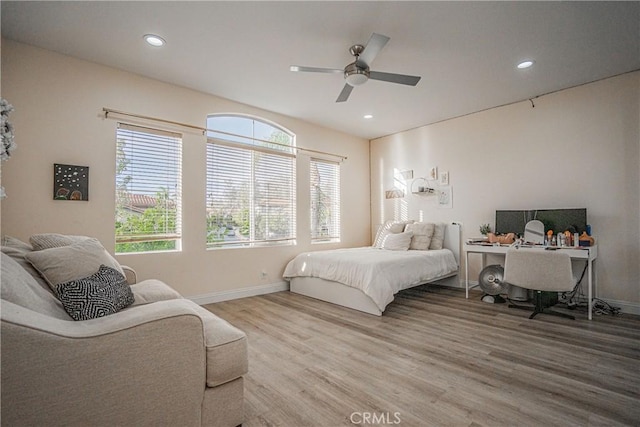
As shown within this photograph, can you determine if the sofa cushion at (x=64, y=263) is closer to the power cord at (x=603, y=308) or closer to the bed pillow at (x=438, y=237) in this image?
the bed pillow at (x=438, y=237)

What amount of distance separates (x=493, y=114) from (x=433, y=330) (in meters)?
3.38

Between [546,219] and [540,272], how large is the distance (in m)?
1.17

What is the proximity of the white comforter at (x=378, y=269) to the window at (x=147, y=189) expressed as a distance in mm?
1771

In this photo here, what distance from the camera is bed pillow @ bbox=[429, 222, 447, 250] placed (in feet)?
15.5

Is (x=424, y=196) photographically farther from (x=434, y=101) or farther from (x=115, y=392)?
(x=115, y=392)

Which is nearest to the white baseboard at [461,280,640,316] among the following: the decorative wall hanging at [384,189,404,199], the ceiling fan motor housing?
the decorative wall hanging at [384,189,404,199]

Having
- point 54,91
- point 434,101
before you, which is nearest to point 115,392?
point 54,91

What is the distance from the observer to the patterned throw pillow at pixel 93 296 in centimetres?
155

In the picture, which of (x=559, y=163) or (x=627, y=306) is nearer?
(x=627, y=306)

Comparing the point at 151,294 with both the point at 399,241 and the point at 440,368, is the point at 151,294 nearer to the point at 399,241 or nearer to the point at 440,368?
the point at 440,368

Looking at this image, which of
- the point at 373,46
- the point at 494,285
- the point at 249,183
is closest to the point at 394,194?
the point at 494,285

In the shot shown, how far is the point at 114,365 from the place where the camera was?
43.6 inches

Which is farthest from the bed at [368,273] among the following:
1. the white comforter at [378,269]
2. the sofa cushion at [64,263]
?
the sofa cushion at [64,263]

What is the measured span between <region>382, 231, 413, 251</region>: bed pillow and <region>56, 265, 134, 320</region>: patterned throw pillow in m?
3.71
